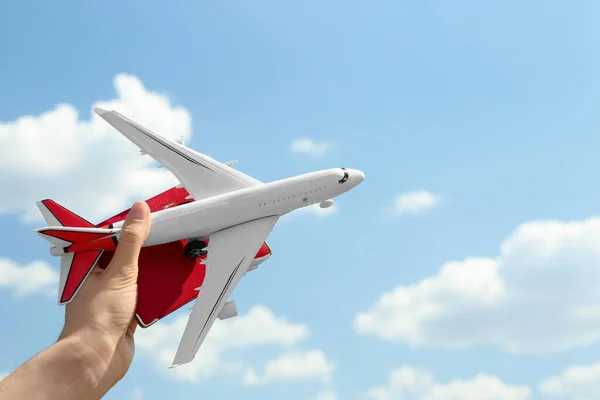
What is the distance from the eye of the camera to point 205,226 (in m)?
18.8

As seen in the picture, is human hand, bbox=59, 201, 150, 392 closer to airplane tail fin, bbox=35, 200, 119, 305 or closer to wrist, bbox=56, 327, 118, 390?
wrist, bbox=56, 327, 118, 390

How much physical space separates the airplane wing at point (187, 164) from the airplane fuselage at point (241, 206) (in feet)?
3.34

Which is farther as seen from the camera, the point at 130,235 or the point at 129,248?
the point at 130,235

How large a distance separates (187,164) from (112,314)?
8106 mm

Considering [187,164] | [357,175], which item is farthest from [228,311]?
[357,175]

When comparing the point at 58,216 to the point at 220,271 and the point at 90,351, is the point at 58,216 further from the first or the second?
the point at 90,351

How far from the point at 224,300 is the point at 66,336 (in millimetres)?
5882

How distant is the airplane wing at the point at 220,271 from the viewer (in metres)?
17.4

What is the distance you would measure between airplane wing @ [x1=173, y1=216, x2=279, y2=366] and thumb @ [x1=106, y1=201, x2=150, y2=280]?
3462 millimetres

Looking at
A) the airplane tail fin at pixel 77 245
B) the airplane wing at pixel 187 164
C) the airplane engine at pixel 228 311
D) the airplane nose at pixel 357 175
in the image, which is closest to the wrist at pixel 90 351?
the airplane tail fin at pixel 77 245

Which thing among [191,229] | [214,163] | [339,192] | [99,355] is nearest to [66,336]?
[99,355]

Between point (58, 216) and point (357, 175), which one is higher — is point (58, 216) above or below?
below

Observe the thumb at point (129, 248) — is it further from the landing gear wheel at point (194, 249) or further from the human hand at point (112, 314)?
the landing gear wheel at point (194, 249)

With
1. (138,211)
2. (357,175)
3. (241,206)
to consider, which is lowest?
(138,211)
